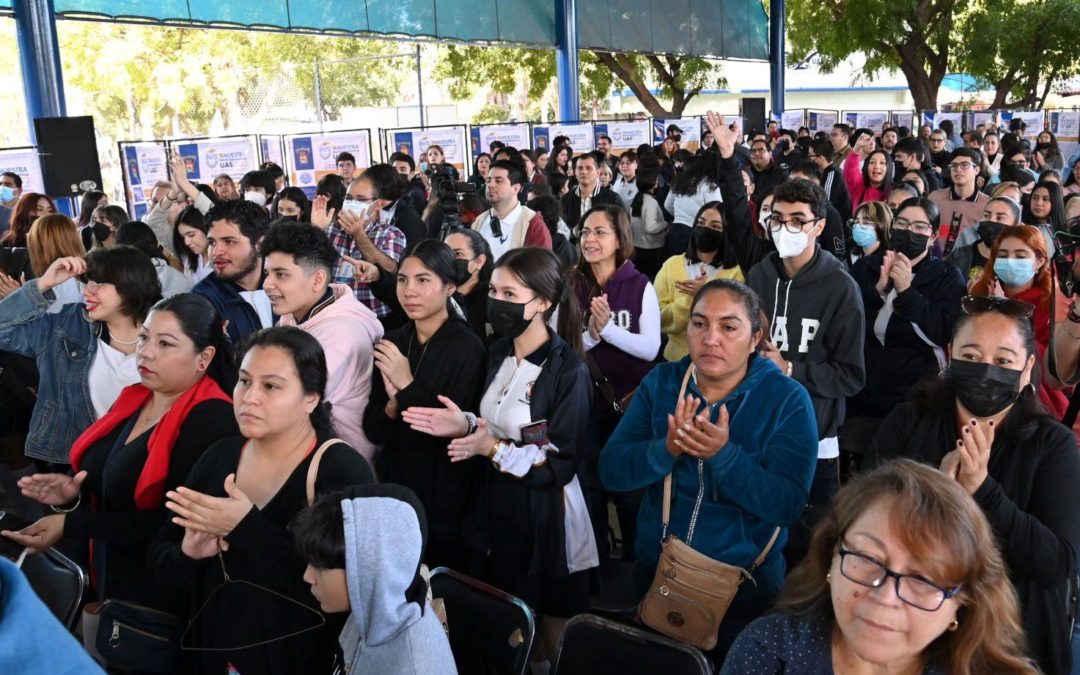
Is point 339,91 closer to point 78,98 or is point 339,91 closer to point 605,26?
point 78,98

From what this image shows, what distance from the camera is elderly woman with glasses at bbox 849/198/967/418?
4238 millimetres

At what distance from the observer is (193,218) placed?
560 cm

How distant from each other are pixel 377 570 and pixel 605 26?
19.0 metres

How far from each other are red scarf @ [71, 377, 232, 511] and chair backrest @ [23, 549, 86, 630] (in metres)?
0.31

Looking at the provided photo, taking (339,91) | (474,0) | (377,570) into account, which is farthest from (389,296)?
(339,91)

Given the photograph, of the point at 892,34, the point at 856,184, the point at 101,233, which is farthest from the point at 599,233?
the point at 892,34

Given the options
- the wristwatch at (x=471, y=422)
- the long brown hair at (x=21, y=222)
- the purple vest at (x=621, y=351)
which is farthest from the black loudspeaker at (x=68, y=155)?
the wristwatch at (x=471, y=422)

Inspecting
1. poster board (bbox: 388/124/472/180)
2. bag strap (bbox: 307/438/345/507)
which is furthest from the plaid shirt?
poster board (bbox: 388/124/472/180)

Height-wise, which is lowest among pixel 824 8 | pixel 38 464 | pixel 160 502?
pixel 38 464

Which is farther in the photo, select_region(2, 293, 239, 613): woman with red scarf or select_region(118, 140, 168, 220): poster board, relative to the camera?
select_region(118, 140, 168, 220): poster board

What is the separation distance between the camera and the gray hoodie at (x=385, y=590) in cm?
205

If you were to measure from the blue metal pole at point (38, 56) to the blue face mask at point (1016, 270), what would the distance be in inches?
412

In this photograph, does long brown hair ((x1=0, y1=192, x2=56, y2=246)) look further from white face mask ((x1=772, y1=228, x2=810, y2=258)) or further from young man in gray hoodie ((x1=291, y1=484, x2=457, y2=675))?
young man in gray hoodie ((x1=291, y1=484, x2=457, y2=675))

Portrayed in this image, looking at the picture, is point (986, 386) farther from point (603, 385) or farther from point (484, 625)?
point (603, 385)
